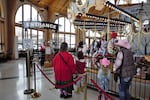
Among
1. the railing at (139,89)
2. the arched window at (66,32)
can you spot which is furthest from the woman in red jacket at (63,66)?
the arched window at (66,32)

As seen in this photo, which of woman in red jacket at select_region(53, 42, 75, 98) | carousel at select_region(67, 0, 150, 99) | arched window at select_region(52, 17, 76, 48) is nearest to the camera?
woman in red jacket at select_region(53, 42, 75, 98)

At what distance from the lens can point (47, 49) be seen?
11.8m

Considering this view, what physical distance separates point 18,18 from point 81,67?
39.0 ft

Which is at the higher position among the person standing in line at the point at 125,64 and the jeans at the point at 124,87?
the person standing in line at the point at 125,64

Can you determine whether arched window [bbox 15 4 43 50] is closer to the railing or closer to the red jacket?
the red jacket

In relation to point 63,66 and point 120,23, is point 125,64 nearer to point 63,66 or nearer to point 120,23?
point 63,66

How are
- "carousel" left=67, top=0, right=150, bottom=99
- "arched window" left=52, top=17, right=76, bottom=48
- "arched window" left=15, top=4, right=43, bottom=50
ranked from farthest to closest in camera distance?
"arched window" left=52, top=17, right=76, bottom=48
"arched window" left=15, top=4, right=43, bottom=50
"carousel" left=67, top=0, right=150, bottom=99

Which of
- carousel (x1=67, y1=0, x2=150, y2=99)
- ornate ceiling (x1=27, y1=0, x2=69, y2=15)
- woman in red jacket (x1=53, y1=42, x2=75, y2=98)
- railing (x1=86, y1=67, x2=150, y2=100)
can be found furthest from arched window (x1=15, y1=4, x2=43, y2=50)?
railing (x1=86, y1=67, x2=150, y2=100)

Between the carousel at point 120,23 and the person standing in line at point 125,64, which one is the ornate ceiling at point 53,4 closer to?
the carousel at point 120,23

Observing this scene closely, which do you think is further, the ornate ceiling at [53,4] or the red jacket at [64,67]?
the ornate ceiling at [53,4]

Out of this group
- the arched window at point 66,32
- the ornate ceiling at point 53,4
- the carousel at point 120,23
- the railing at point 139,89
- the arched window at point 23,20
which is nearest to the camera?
the railing at point 139,89

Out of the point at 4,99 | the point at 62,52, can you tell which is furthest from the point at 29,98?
the point at 62,52

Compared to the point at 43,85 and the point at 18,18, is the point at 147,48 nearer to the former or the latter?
the point at 43,85

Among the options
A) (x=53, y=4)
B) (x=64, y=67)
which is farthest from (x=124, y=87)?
(x=53, y=4)
